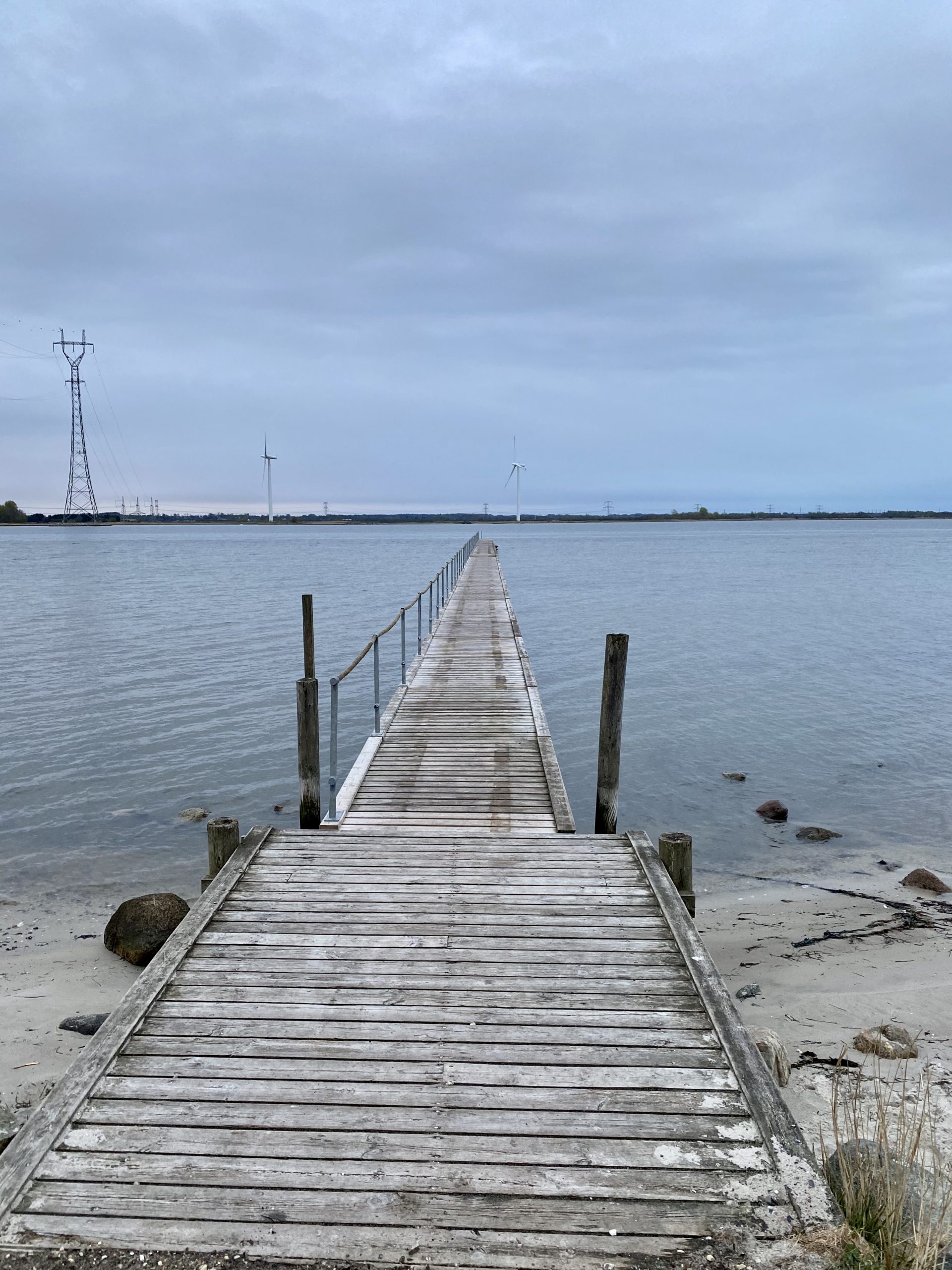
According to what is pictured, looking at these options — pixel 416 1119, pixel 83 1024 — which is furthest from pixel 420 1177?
pixel 83 1024

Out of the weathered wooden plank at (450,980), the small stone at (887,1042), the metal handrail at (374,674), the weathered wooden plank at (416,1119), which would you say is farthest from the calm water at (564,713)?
the weathered wooden plank at (416,1119)

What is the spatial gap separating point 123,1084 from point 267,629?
2580cm

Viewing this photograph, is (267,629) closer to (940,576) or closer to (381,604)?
(381,604)

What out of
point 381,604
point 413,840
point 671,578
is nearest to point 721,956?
point 413,840

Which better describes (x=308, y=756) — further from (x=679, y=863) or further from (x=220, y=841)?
(x=679, y=863)

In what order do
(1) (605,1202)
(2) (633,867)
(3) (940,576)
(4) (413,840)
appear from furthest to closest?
(3) (940,576), (4) (413,840), (2) (633,867), (1) (605,1202)

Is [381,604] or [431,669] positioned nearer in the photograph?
[431,669]

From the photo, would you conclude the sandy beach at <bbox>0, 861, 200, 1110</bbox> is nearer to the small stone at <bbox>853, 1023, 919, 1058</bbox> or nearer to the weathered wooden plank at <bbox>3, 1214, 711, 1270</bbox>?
the weathered wooden plank at <bbox>3, 1214, 711, 1270</bbox>

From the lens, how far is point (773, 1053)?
17.8 feet

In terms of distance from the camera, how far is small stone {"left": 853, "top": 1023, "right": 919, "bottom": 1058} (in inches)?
235

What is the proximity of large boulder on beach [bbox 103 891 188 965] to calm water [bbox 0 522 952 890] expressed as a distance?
226 cm

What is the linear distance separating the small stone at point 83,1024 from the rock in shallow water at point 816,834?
8.43 meters

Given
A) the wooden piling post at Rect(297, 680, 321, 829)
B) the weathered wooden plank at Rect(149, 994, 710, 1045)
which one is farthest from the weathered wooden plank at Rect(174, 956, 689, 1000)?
the wooden piling post at Rect(297, 680, 321, 829)

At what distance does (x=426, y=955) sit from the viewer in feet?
16.0
